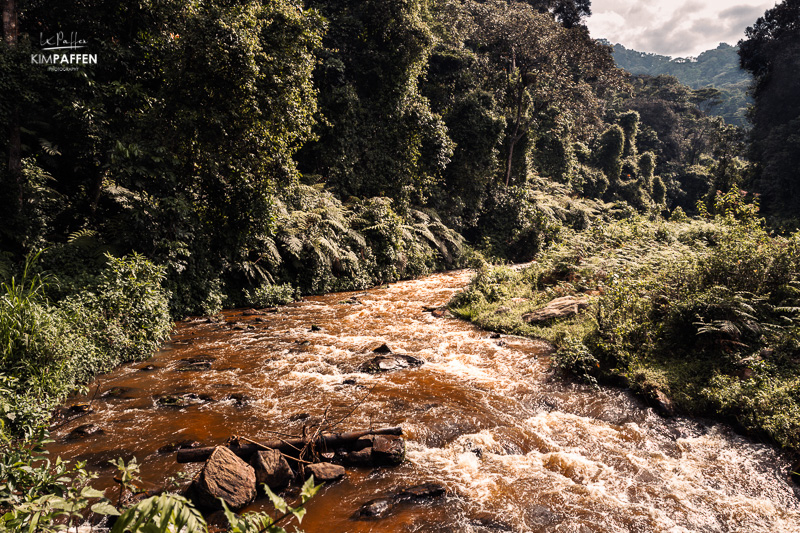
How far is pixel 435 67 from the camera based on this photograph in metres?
22.0

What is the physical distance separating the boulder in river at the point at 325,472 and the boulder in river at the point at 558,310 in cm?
644

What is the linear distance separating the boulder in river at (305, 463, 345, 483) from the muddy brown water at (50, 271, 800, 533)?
0.35ft

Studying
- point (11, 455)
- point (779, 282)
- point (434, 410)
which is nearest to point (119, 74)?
point (11, 455)

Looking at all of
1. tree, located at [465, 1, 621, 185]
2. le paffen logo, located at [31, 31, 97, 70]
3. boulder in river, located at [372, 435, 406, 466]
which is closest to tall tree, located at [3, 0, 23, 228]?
le paffen logo, located at [31, 31, 97, 70]

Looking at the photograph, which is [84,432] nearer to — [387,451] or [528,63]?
[387,451]

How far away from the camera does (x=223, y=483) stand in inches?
135

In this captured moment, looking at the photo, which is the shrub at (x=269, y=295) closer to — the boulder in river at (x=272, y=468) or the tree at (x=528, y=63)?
the boulder in river at (x=272, y=468)

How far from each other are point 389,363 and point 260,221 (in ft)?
19.3

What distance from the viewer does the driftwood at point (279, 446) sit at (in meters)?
3.99

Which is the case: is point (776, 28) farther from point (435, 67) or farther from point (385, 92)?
point (385, 92)

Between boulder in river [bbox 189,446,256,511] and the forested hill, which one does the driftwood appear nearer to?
boulder in river [bbox 189,446,256,511]

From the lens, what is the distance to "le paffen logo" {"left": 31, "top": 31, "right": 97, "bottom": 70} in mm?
7627

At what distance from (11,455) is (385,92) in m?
18.0

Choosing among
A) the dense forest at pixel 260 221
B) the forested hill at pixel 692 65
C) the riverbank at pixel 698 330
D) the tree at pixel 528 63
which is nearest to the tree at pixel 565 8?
the tree at pixel 528 63
